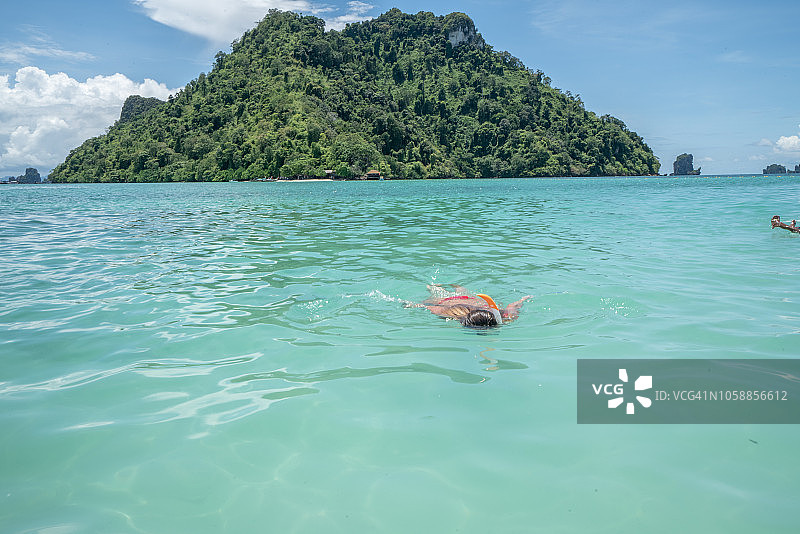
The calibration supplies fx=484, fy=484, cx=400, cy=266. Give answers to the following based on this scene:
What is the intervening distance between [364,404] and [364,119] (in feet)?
453

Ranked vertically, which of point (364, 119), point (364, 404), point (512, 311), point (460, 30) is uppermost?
point (460, 30)

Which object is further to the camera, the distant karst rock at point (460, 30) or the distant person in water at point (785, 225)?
the distant karst rock at point (460, 30)

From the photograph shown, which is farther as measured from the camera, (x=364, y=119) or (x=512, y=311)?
(x=364, y=119)

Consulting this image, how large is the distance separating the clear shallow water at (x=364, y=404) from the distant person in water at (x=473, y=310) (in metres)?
0.18

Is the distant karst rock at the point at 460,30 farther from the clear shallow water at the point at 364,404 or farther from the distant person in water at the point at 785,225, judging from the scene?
the clear shallow water at the point at 364,404

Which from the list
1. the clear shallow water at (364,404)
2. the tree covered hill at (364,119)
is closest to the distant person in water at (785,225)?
the clear shallow water at (364,404)

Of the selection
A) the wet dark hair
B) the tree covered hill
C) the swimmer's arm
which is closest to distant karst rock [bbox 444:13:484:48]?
the tree covered hill

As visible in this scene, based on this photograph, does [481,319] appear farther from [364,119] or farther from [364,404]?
[364,119]

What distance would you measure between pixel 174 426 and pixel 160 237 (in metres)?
13.4

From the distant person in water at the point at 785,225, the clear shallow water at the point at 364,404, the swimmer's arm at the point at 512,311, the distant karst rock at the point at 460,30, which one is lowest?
the clear shallow water at the point at 364,404

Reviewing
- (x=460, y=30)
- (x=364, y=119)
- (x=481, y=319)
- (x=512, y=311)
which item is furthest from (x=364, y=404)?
(x=460, y=30)

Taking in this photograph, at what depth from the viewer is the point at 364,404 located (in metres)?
4.08

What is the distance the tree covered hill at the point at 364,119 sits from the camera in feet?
383

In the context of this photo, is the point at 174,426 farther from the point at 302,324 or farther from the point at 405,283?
the point at 405,283
